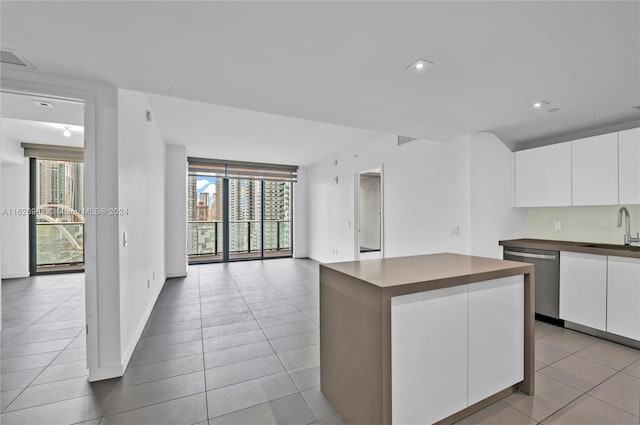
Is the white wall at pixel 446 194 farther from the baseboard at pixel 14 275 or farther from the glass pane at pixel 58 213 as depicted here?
the baseboard at pixel 14 275

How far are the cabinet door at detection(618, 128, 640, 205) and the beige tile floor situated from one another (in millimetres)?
1519

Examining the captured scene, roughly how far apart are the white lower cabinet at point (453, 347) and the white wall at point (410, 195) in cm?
188

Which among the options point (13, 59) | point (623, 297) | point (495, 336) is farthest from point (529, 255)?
point (13, 59)

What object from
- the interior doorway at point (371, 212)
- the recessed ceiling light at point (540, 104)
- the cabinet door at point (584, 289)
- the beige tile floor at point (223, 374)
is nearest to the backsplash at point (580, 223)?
the cabinet door at point (584, 289)

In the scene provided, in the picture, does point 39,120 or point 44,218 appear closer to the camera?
point 39,120

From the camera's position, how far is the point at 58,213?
20.0 feet

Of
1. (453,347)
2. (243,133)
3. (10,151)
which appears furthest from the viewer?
(10,151)

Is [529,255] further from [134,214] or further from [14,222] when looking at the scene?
[14,222]

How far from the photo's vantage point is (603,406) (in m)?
1.91

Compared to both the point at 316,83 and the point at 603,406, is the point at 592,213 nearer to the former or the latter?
the point at 603,406

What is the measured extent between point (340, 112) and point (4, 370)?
3.70 meters

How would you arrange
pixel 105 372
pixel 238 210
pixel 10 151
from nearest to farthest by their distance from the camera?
pixel 105 372, pixel 10 151, pixel 238 210

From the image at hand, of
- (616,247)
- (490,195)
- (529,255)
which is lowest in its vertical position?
(529,255)

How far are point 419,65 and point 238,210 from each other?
6.73 meters
